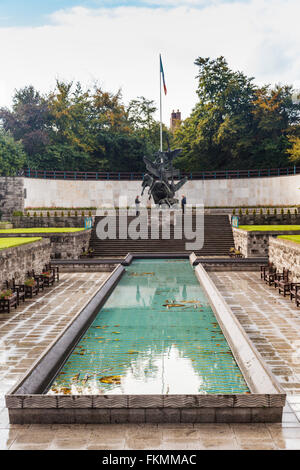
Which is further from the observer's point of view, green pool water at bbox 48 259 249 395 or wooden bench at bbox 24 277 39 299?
wooden bench at bbox 24 277 39 299

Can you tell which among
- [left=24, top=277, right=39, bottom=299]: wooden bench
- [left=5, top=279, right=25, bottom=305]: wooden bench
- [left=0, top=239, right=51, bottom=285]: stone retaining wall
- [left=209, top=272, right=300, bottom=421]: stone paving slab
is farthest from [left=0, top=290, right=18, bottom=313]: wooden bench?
[left=209, top=272, right=300, bottom=421]: stone paving slab

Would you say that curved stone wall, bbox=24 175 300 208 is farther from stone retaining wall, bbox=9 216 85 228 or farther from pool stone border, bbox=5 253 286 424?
pool stone border, bbox=5 253 286 424

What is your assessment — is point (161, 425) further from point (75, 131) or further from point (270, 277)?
point (75, 131)

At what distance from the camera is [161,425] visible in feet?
17.0

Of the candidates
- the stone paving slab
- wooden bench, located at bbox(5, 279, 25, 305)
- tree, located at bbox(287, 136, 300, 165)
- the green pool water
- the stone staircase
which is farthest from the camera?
tree, located at bbox(287, 136, 300, 165)

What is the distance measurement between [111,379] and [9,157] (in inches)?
1303

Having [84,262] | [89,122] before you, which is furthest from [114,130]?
[84,262]

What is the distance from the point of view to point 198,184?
4378cm

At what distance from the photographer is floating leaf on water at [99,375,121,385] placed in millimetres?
6636

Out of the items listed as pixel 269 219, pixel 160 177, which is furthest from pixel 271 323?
pixel 160 177

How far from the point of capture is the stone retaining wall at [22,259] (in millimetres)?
12211
